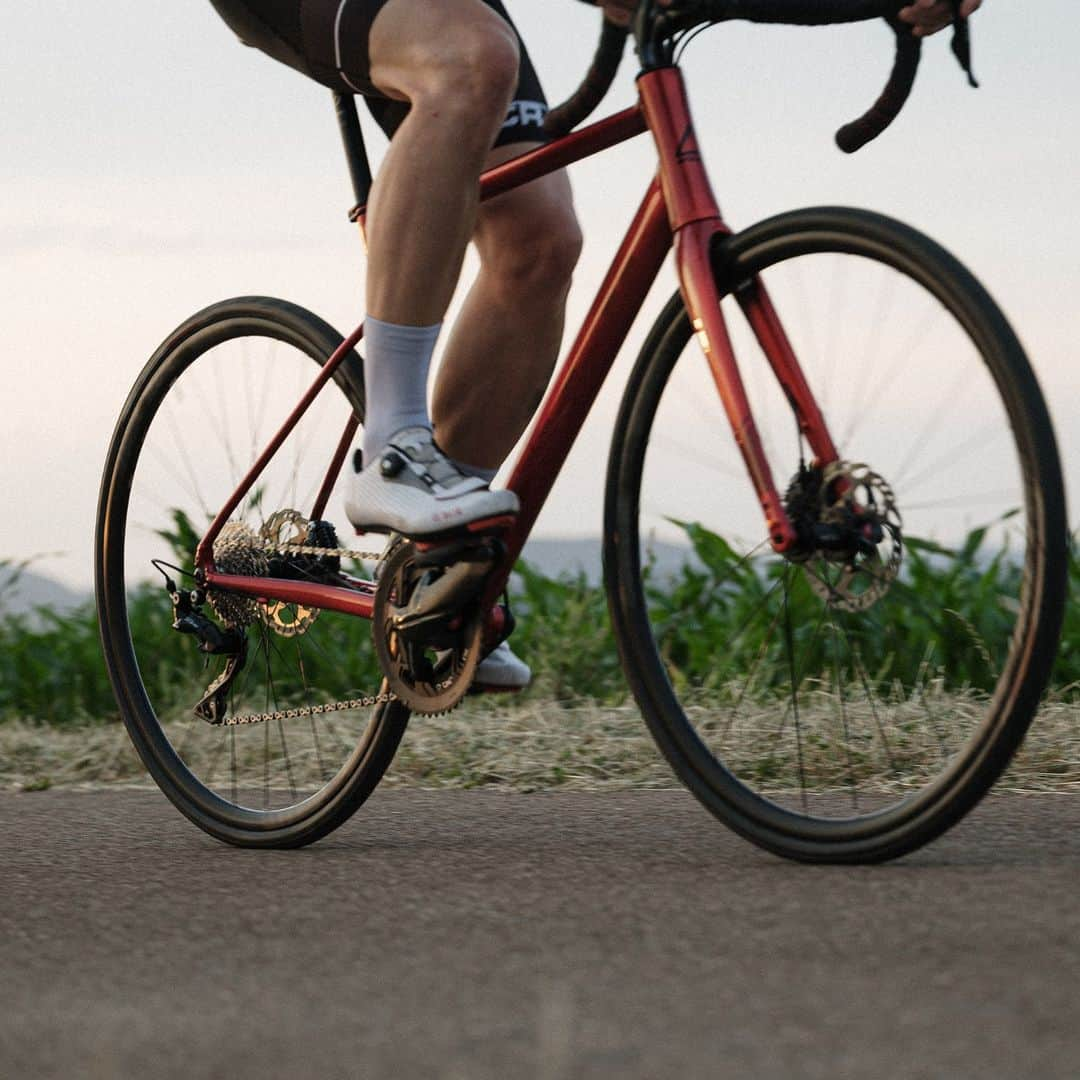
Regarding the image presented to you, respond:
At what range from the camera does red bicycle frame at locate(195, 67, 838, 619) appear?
8.46 ft

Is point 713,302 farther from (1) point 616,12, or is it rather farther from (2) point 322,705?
(2) point 322,705

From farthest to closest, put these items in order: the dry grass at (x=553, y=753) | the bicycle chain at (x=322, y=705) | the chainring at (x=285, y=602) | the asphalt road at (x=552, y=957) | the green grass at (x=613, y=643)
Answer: the green grass at (x=613, y=643) → the dry grass at (x=553, y=753) → the chainring at (x=285, y=602) → the bicycle chain at (x=322, y=705) → the asphalt road at (x=552, y=957)

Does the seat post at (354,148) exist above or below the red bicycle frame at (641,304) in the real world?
above

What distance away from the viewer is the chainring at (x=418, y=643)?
9.53ft

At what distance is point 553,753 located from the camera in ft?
13.4

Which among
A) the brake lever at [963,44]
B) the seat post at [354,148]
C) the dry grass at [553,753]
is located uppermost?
the brake lever at [963,44]

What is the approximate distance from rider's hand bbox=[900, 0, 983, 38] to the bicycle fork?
37 centimetres

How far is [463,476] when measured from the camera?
2869 mm

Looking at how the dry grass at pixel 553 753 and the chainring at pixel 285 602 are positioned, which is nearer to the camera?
the chainring at pixel 285 602

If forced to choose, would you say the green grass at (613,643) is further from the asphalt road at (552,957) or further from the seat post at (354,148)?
the seat post at (354,148)

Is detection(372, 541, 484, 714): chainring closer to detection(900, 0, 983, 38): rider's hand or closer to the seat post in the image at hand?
the seat post

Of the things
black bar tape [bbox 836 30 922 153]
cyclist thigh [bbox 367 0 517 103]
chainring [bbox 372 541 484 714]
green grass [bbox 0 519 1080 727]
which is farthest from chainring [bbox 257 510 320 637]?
green grass [bbox 0 519 1080 727]

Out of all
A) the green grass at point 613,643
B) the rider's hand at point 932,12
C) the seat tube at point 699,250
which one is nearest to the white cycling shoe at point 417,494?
the seat tube at point 699,250

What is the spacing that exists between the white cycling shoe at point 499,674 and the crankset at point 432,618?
0.07m
